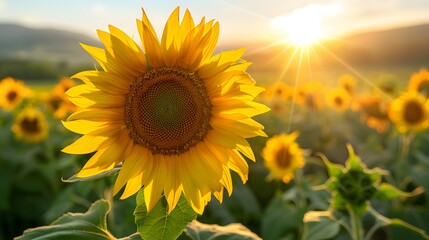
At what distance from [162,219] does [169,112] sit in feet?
1.26

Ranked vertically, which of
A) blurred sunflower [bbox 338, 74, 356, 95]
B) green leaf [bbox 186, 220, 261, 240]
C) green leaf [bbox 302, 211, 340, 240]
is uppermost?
green leaf [bbox 186, 220, 261, 240]

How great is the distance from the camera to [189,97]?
6.11 ft

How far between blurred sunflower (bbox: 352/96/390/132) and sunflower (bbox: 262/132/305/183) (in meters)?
2.36

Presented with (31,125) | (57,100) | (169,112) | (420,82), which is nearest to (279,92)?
(420,82)

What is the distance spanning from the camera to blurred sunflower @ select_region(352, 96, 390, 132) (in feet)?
20.7

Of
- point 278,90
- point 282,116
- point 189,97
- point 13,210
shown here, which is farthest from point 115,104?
point 278,90

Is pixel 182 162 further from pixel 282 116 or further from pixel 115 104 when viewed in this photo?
pixel 282 116

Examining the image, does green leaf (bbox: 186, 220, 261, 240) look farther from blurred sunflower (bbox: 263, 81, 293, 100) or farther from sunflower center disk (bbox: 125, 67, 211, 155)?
blurred sunflower (bbox: 263, 81, 293, 100)

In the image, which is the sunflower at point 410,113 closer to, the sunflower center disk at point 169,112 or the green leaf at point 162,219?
the sunflower center disk at point 169,112

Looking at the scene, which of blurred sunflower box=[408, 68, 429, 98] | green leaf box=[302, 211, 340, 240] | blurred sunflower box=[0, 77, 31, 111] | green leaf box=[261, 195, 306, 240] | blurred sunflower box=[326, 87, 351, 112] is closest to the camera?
green leaf box=[302, 211, 340, 240]

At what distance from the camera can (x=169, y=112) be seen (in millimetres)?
1863

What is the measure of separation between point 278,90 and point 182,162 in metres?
6.29

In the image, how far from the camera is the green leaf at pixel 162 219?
1.66m

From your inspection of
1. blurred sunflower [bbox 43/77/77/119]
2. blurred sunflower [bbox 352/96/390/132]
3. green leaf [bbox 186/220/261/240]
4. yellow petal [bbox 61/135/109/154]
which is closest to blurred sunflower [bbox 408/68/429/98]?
blurred sunflower [bbox 352/96/390/132]
